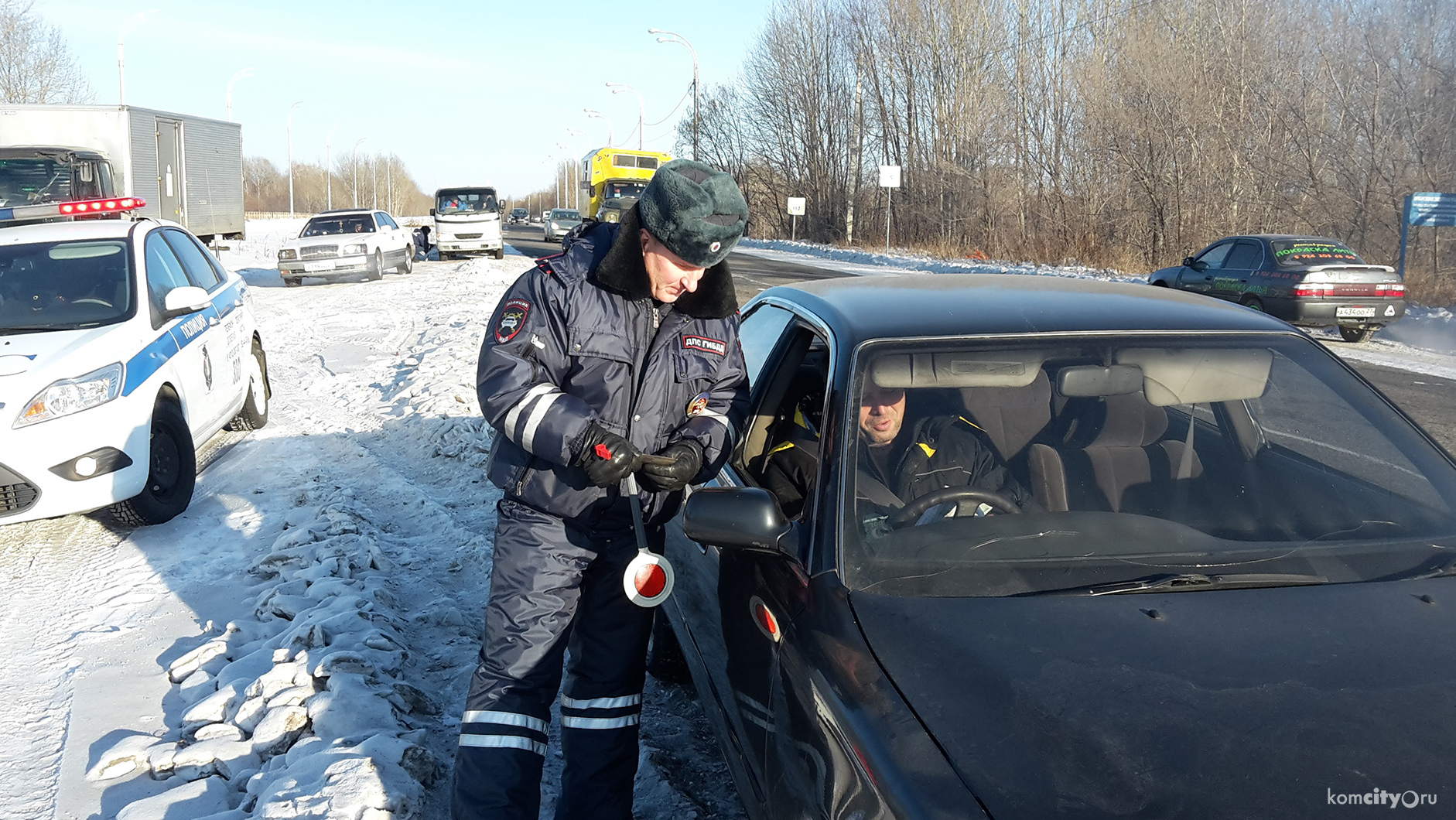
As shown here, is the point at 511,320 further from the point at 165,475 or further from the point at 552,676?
the point at 165,475

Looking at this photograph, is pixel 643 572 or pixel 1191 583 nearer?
pixel 1191 583

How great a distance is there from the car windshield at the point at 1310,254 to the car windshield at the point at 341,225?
18.1 meters

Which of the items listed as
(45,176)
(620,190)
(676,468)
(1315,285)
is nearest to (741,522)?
(676,468)

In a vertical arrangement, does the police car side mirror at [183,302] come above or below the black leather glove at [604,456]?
above

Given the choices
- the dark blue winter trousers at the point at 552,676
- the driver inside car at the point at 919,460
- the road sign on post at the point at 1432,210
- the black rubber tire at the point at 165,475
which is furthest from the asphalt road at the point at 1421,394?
the road sign on post at the point at 1432,210

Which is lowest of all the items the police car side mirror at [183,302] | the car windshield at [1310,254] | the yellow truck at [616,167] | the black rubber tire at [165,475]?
the black rubber tire at [165,475]

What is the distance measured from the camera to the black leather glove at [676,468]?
8.75 feet

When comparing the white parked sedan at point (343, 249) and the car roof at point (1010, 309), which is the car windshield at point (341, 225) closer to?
the white parked sedan at point (343, 249)

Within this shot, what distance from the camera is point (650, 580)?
106 inches

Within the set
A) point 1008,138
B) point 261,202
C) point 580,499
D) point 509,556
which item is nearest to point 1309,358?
point 580,499

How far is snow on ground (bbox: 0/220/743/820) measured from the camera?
3.12 m

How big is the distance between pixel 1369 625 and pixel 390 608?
3.60 meters

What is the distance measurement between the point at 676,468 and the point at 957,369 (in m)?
0.78

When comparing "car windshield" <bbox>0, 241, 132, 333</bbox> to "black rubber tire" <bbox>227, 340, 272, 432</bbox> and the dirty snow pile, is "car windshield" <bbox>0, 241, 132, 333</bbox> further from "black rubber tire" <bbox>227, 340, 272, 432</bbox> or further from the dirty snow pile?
the dirty snow pile
